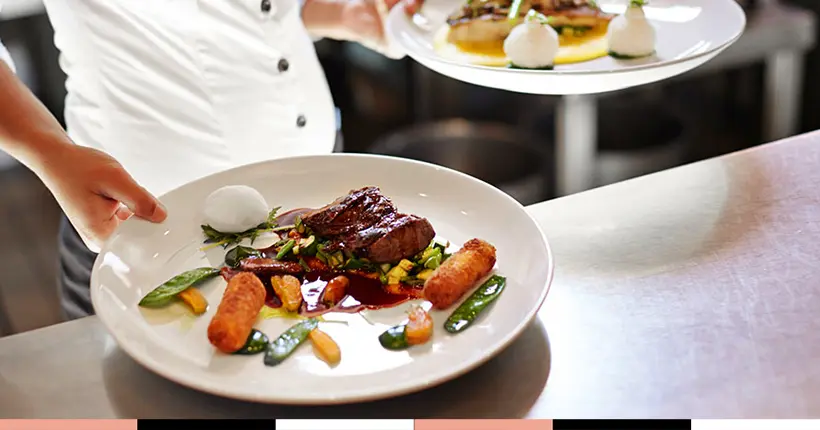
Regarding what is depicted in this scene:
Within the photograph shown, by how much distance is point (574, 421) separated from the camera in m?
1.03

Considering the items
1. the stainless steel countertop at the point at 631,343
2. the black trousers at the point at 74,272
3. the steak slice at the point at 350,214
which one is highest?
the steak slice at the point at 350,214

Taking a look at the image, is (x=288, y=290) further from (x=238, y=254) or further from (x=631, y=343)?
(x=631, y=343)

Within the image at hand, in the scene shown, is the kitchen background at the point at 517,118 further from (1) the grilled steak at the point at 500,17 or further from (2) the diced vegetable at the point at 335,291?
(2) the diced vegetable at the point at 335,291

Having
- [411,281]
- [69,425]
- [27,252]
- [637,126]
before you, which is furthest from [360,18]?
[27,252]

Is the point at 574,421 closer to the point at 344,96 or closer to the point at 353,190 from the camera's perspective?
the point at 353,190

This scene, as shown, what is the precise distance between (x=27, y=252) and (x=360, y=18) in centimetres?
262

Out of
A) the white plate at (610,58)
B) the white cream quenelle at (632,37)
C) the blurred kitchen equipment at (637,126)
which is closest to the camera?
the white plate at (610,58)

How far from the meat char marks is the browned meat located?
0.20ft

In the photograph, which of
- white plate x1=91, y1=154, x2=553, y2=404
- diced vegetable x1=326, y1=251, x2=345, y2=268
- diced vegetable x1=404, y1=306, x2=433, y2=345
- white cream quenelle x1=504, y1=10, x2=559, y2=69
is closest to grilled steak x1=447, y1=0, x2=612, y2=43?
white cream quenelle x1=504, y1=10, x2=559, y2=69

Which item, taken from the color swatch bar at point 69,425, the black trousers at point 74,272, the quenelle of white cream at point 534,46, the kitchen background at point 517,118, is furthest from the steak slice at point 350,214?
the kitchen background at point 517,118

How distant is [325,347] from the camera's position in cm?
107

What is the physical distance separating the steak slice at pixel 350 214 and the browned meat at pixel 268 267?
0.25 ft

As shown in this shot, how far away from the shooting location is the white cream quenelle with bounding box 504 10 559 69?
1.92 m

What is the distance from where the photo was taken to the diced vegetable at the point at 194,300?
1152mm
